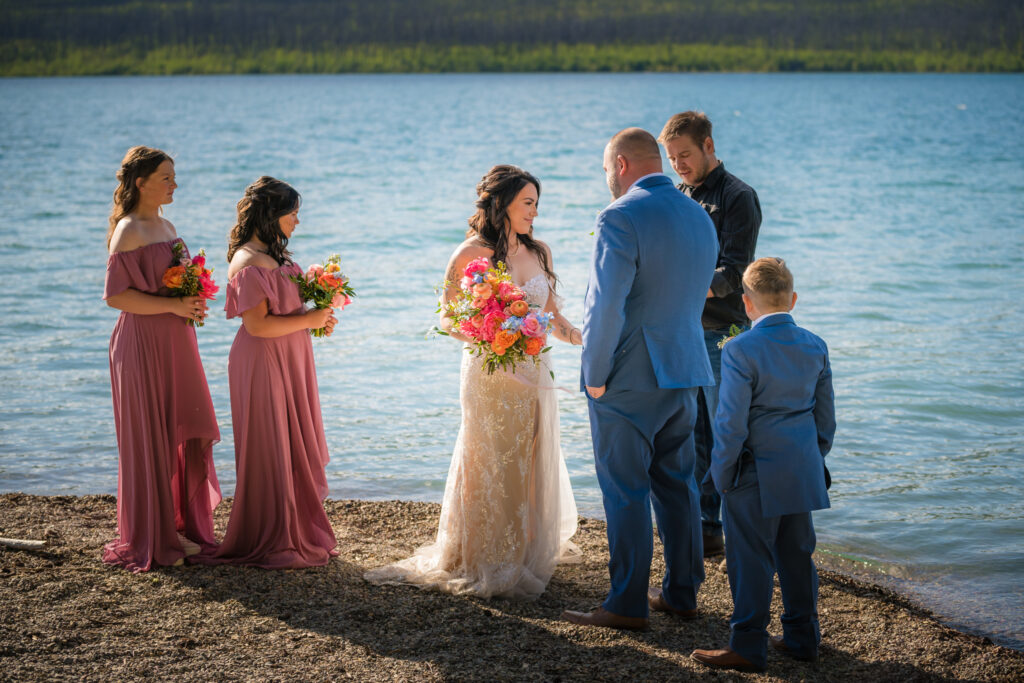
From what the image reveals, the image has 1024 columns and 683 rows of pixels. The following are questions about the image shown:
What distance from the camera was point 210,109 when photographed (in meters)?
82.5

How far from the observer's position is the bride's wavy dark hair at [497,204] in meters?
5.77

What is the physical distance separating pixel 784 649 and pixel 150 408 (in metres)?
3.93

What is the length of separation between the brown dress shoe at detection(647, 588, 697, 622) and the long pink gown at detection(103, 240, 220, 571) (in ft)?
9.26

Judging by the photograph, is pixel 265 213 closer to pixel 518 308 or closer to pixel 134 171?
pixel 134 171

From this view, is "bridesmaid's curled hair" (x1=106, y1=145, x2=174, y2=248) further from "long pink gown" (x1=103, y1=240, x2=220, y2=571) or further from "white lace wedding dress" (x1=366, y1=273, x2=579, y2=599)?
A: "white lace wedding dress" (x1=366, y1=273, x2=579, y2=599)

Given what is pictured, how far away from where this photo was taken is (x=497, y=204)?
228 inches

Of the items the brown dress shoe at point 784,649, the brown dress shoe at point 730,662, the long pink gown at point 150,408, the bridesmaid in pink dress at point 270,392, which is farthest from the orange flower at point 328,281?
the brown dress shoe at point 784,649

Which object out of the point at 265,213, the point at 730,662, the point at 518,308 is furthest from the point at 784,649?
the point at 265,213

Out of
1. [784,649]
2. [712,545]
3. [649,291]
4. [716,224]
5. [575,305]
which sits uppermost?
[716,224]

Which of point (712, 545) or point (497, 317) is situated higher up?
point (497, 317)

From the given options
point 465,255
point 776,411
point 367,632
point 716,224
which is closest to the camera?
point 776,411

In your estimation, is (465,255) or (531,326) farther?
(465,255)

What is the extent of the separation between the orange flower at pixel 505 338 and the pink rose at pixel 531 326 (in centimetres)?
8

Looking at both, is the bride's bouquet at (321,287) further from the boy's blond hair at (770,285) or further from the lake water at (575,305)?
the boy's blond hair at (770,285)
